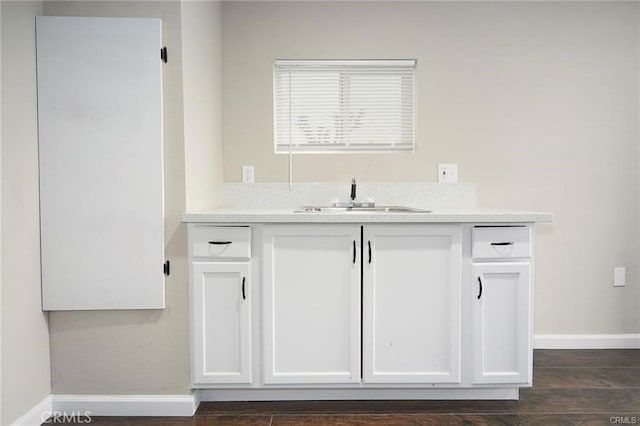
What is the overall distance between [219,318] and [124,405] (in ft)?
1.92

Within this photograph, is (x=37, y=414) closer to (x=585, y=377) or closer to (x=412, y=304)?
(x=412, y=304)

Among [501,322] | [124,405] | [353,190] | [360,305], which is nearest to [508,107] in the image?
[353,190]

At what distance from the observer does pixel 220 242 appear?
2.10 metres

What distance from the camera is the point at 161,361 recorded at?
2.12 m

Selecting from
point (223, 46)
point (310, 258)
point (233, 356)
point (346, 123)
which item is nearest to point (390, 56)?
point (346, 123)

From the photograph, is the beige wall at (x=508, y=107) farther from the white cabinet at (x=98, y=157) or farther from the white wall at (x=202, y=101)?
the white cabinet at (x=98, y=157)

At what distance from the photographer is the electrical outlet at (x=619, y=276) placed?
9.66 ft

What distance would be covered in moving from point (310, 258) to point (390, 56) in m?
1.44

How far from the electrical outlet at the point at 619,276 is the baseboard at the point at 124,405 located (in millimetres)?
2622

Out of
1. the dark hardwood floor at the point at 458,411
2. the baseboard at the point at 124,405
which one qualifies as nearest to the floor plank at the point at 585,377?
the dark hardwood floor at the point at 458,411

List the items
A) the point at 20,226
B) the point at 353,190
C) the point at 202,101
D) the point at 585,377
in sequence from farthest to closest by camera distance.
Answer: the point at 353,190
the point at 585,377
the point at 202,101
the point at 20,226

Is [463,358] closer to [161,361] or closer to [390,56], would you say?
[161,361]

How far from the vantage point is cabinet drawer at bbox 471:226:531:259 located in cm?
210

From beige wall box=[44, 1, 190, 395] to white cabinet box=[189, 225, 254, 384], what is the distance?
0.18 ft
